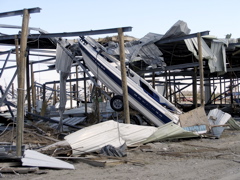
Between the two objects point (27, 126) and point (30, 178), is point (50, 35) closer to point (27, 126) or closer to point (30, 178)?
point (27, 126)

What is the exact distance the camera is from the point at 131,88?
12.2 meters

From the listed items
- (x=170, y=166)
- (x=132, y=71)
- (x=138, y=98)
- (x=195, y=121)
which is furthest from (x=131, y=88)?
(x=170, y=166)

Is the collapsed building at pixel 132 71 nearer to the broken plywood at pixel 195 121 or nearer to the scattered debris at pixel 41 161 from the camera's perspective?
the broken plywood at pixel 195 121

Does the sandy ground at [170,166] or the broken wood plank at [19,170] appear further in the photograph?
the broken wood plank at [19,170]

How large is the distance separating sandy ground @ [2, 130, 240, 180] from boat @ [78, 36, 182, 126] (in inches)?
71.1

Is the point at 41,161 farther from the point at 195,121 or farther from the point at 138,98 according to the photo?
the point at 195,121

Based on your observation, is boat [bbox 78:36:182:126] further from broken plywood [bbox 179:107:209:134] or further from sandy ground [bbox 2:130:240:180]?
sandy ground [bbox 2:130:240:180]

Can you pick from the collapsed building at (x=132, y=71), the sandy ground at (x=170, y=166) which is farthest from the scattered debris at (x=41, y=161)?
the collapsed building at (x=132, y=71)

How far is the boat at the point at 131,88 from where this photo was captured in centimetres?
1188

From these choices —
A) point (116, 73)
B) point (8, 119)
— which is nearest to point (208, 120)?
point (116, 73)

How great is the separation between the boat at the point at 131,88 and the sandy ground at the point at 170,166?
180 cm

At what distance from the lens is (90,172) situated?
6.95 metres

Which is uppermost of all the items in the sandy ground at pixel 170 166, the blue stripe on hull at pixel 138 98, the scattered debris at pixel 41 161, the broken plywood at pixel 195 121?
the blue stripe on hull at pixel 138 98

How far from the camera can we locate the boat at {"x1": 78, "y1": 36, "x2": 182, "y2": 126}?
11.9 m
